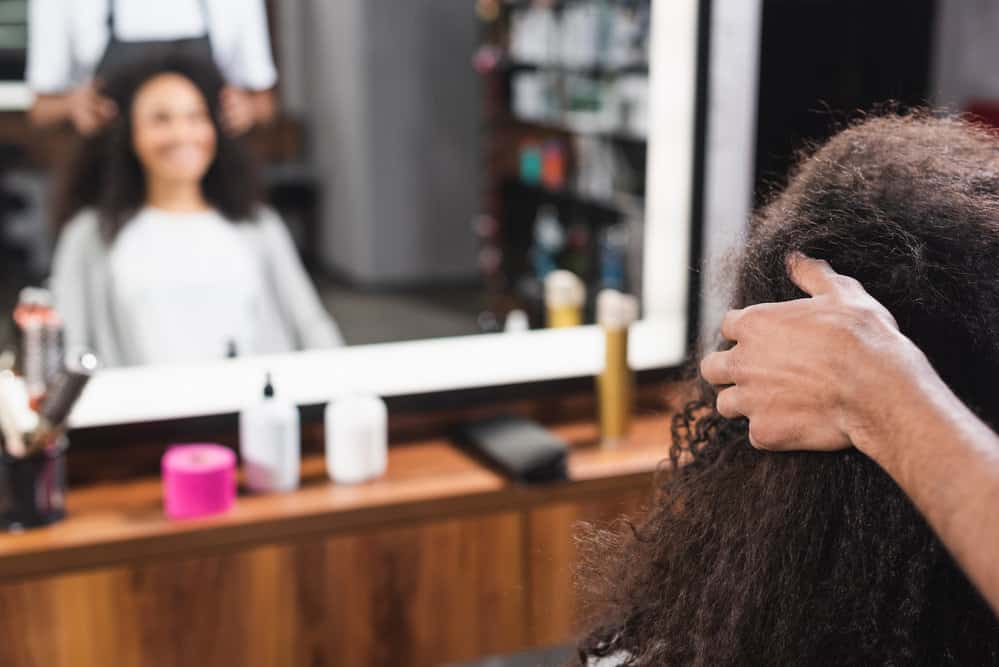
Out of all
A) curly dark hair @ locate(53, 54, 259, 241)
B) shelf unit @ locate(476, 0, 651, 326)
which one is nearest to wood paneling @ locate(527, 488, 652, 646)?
curly dark hair @ locate(53, 54, 259, 241)

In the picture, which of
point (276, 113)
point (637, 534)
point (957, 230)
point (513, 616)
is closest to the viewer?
point (957, 230)

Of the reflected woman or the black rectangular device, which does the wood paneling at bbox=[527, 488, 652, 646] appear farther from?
the reflected woman

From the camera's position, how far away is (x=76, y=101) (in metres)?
2.15

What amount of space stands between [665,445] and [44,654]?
3.36 feet

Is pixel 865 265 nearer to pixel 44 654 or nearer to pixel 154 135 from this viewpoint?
pixel 44 654

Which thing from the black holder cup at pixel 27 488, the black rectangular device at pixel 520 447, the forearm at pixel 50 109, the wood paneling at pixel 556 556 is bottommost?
the wood paneling at pixel 556 556

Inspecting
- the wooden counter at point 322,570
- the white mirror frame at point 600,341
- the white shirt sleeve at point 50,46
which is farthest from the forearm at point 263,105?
the wooden counter at point 322,570

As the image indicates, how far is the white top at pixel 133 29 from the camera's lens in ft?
6.44

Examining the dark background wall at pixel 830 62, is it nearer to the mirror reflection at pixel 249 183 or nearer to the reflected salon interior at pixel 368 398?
the reflected salon interior at pixel 368 398

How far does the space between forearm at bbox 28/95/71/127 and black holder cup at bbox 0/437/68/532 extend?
2.80 ft

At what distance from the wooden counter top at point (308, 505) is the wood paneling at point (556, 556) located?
30 millimetres

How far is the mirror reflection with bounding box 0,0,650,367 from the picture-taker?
6.72ft

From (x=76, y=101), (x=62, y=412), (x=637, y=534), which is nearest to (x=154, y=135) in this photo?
(x=76, y=101)

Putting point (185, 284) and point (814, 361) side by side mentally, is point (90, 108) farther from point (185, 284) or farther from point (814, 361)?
point (814, 361)
